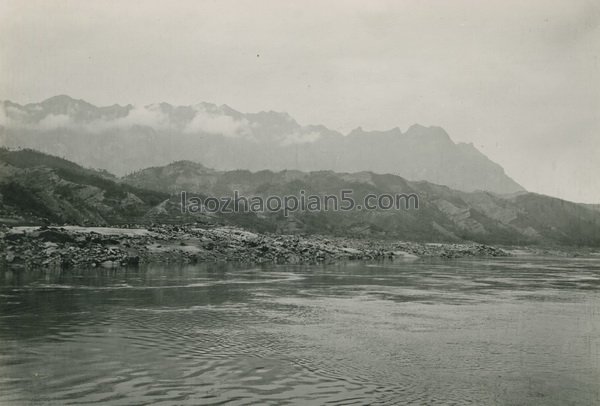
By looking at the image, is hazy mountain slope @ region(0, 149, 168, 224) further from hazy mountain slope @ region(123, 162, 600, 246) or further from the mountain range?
hazy mountain slope @ region(123, 162, 600, 246)

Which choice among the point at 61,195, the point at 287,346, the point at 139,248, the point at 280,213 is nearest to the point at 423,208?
the point at 280,213

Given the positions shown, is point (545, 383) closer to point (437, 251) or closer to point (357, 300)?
point (357, 300)

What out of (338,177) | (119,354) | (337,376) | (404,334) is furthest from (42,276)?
(338,177)

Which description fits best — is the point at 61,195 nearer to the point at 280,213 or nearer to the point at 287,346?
the point at 280,213

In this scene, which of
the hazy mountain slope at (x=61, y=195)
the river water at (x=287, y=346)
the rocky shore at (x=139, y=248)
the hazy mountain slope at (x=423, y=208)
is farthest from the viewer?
the hazy mountain slope at (x=423, y=208)

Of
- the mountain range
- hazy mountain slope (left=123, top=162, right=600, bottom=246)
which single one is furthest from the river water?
hazy mountain slope (left=123, top=162, right=600, bottom=246)

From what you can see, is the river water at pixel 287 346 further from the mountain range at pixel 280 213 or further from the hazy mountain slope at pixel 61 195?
the mountain range at pixel 280 213

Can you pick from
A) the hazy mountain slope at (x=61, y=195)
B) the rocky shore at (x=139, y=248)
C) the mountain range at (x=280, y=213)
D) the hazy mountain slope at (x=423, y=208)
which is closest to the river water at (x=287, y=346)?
the rocky shore at (x=139, y=248)

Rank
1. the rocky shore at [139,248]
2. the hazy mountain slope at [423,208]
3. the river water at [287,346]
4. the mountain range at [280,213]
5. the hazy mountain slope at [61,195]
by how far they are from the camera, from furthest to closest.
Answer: the hazy mountain slope at [423,208] < the mountain range at [280,213] < the hazy mountain slope at [61,195] < the rocky shore at [139,248] < the river water at [287,346]
